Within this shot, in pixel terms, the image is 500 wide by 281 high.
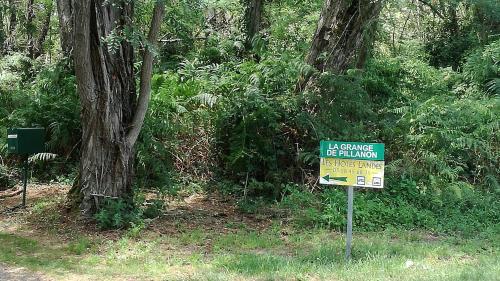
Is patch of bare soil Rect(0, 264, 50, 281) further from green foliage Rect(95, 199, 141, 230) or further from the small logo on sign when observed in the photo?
the small logo on sign

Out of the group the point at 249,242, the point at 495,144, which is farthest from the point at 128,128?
the point at 495,144

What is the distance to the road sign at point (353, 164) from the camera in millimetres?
6852

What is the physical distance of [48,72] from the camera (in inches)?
522

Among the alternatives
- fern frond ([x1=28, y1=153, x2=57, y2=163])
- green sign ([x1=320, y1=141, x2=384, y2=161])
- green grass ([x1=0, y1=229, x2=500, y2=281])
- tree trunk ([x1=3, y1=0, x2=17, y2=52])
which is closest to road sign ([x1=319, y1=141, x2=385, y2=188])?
green sign ([x1=320, y1=141, x2=384, y2=161])

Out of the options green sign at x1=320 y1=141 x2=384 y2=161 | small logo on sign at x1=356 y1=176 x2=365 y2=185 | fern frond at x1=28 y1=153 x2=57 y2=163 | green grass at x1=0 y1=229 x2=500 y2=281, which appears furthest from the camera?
fern frond at x1=28 y1=153 x2=57 y2=163

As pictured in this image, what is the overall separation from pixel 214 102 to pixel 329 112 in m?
2.39

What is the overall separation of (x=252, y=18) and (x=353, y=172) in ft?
31.9

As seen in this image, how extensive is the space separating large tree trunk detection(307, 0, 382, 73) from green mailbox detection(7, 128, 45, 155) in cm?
594

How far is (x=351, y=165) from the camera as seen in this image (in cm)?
704

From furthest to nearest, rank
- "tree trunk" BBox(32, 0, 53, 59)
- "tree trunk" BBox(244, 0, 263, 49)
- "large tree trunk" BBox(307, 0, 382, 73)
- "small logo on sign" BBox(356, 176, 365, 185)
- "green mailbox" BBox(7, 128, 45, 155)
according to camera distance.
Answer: "tree trunk" BBox(32, 0, 53, 59) < "tree trunk" BBox(244, 0, 263, 49) < "large tree trunk" BBox(307, 0, 382, 73) < "green mailbox" BBox(7, 128, 45, 155) < "small logo on sign" BBox(356, 176, 365, 185)

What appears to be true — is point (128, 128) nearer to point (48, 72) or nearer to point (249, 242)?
point (249, 242)

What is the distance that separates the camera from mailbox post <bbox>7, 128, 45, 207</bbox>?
33.4 feet

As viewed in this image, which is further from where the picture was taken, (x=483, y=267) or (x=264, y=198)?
(x=264, y=198)

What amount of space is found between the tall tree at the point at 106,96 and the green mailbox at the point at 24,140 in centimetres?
185
